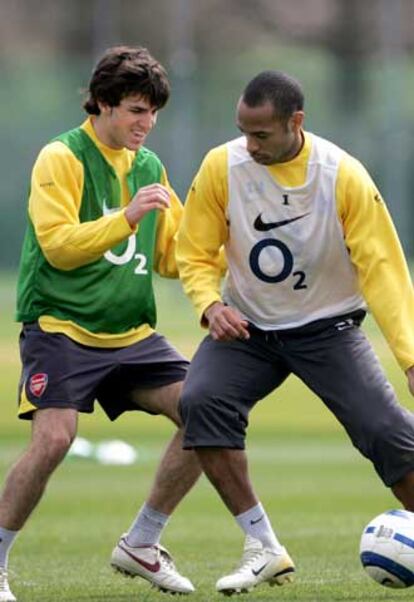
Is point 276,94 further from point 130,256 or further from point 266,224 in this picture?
point 130,256

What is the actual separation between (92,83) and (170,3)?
3701 centimetres

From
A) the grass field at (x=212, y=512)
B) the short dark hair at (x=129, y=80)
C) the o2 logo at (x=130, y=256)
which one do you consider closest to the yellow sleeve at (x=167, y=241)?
the o2 logo at (x=130, y=256)

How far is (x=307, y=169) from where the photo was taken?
911cm

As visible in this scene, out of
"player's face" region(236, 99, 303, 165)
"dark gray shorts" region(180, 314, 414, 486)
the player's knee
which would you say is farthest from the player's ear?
the player's knee

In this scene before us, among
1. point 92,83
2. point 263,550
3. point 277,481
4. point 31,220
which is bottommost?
point 277,481

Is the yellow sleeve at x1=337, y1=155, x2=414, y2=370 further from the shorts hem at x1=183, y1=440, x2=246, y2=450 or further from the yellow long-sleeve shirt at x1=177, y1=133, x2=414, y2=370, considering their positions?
the shorts hem at x1=183, y1=440, x2=246, y2=450

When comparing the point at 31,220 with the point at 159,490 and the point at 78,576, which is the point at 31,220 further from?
the point at 78,576

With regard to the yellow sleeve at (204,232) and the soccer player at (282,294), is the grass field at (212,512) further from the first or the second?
the yellow sleeve at (204,232)

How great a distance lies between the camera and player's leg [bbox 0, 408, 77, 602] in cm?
919

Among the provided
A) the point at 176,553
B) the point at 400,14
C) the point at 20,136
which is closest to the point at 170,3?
the point at 400,14

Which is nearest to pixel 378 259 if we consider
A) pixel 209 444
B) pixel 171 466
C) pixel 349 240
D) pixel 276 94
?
pixel 349 240

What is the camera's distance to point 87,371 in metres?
9.48

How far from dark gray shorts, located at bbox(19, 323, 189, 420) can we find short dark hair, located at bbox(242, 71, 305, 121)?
1444 millimetres

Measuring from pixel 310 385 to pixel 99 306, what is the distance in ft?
3.57
